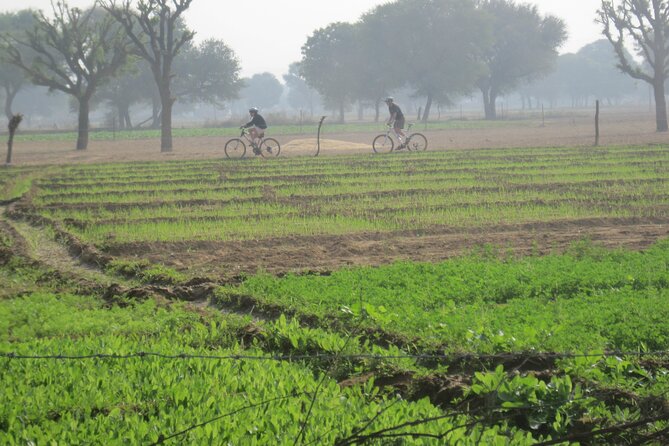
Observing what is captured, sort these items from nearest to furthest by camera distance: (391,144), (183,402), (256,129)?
(183,402)
(256,129)
(391,144)

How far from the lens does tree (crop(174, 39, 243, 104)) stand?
90562mm

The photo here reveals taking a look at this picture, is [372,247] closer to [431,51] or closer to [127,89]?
[431,51]

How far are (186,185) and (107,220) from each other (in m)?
6.21

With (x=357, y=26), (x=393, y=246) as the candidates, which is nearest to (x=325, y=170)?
(x=393, y=246)

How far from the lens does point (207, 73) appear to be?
3585 inches

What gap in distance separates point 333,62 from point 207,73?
1490cm

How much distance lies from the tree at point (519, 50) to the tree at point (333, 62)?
47.7 feet

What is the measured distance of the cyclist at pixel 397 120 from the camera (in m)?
32.0

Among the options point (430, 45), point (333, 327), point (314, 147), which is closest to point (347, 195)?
point (333, 327)

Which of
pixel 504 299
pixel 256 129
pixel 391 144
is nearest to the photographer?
pixel 504 299

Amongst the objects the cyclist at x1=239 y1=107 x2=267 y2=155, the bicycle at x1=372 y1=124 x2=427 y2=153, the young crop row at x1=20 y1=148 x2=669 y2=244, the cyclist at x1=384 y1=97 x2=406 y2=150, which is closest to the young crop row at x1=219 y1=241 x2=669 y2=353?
the young crop row at x1=20 y1=148 x2=669 y2=244

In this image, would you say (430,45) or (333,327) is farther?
(430,45)

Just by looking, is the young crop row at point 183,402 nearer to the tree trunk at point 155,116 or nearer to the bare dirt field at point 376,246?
the bare dirt field at point 376,246

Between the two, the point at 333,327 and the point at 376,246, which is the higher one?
the point at 376,246
